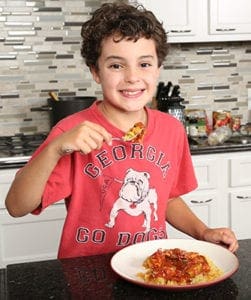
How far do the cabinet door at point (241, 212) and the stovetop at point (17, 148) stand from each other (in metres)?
1.15

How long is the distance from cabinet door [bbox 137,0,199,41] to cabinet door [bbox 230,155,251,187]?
78 cm

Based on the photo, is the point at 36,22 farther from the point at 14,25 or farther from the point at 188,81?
the point at 188,81

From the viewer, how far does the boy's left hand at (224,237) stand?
1.16 m

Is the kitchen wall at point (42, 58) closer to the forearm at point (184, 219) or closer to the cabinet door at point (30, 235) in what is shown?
the cabinet door at point (30, 235)

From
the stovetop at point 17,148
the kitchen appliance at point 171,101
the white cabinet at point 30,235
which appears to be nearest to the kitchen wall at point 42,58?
the stovetop at point 17,148

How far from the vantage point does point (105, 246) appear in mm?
1278

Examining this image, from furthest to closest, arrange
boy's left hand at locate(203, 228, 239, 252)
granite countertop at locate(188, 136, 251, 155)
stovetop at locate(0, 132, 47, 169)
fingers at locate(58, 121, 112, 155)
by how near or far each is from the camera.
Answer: granite countertop at locate(188, 136, 251, 155), stovetop at locate(0, 132, 47, 169), boy's left hand at locate(203, 228, 239, 252), fingers at locate(58, 121, 112, 155)

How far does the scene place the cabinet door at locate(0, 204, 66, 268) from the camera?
8.46 ft

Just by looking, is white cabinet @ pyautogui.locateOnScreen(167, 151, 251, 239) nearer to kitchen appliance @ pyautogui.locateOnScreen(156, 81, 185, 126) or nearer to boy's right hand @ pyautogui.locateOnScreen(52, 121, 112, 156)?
kitchen appliance @ pyautogui.locateOnScreen(156, 81, 185, 126)

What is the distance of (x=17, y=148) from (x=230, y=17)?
1448 millimetres

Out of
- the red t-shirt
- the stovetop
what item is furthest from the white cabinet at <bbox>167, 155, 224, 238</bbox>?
the red t-shirt

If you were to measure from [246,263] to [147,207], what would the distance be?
31 centimetres

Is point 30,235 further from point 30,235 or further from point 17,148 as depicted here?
point 17,148

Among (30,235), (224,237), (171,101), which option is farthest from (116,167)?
(171,101)
